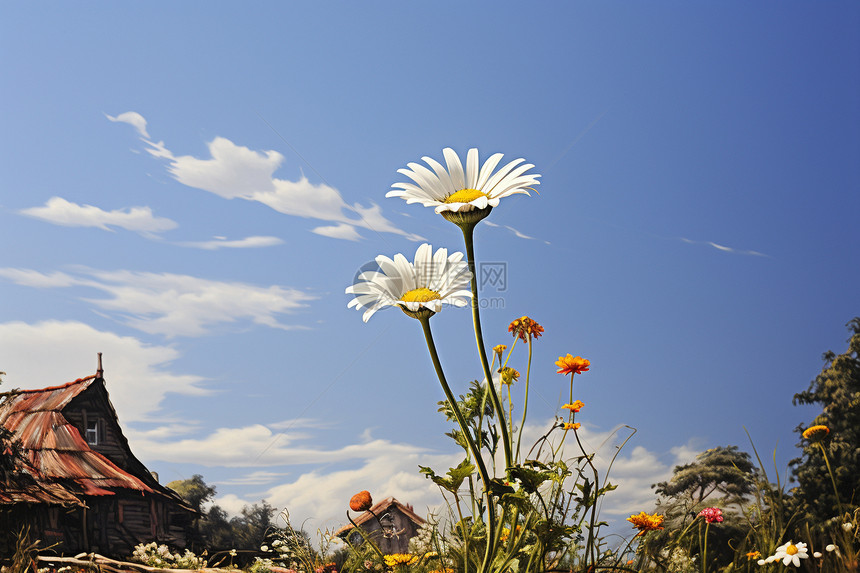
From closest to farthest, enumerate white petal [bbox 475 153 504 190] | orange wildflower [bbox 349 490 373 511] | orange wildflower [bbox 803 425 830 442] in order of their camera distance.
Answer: white petal [bbox 475 153 504 190] < orange wildflower [bbox 349 490 373 511] < orange wildflower [bbox 803 425 830 442]

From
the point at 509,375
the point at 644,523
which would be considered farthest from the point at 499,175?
the point at 644,523

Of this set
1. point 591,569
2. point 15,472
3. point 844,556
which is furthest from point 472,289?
point 15,472

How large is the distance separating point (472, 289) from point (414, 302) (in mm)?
184

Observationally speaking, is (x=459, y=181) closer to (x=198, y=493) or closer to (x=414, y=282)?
(x=414, y=282)

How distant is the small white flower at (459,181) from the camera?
6.72 ft

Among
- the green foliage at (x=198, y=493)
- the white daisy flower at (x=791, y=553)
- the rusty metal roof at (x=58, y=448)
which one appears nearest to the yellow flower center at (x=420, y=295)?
the white daisy flower at (x=791, y=553)

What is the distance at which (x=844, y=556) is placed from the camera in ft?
12.4

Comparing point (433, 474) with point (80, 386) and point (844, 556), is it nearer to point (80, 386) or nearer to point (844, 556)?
point (844, 556)

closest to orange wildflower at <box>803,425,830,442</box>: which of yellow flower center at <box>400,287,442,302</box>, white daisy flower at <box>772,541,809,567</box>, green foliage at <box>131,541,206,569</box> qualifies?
white daisy flower at <box>772,541,809,567</box>

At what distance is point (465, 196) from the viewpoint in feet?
6.96

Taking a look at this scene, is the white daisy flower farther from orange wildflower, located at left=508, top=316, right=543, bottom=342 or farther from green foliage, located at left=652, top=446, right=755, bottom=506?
green foliage, located at left=652, top=446, right=755, bottom=506

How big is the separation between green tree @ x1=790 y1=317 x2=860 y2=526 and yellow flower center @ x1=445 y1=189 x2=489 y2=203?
29.1 feet

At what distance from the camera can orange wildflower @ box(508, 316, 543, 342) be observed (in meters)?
3.15

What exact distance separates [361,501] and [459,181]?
53.7 inches
